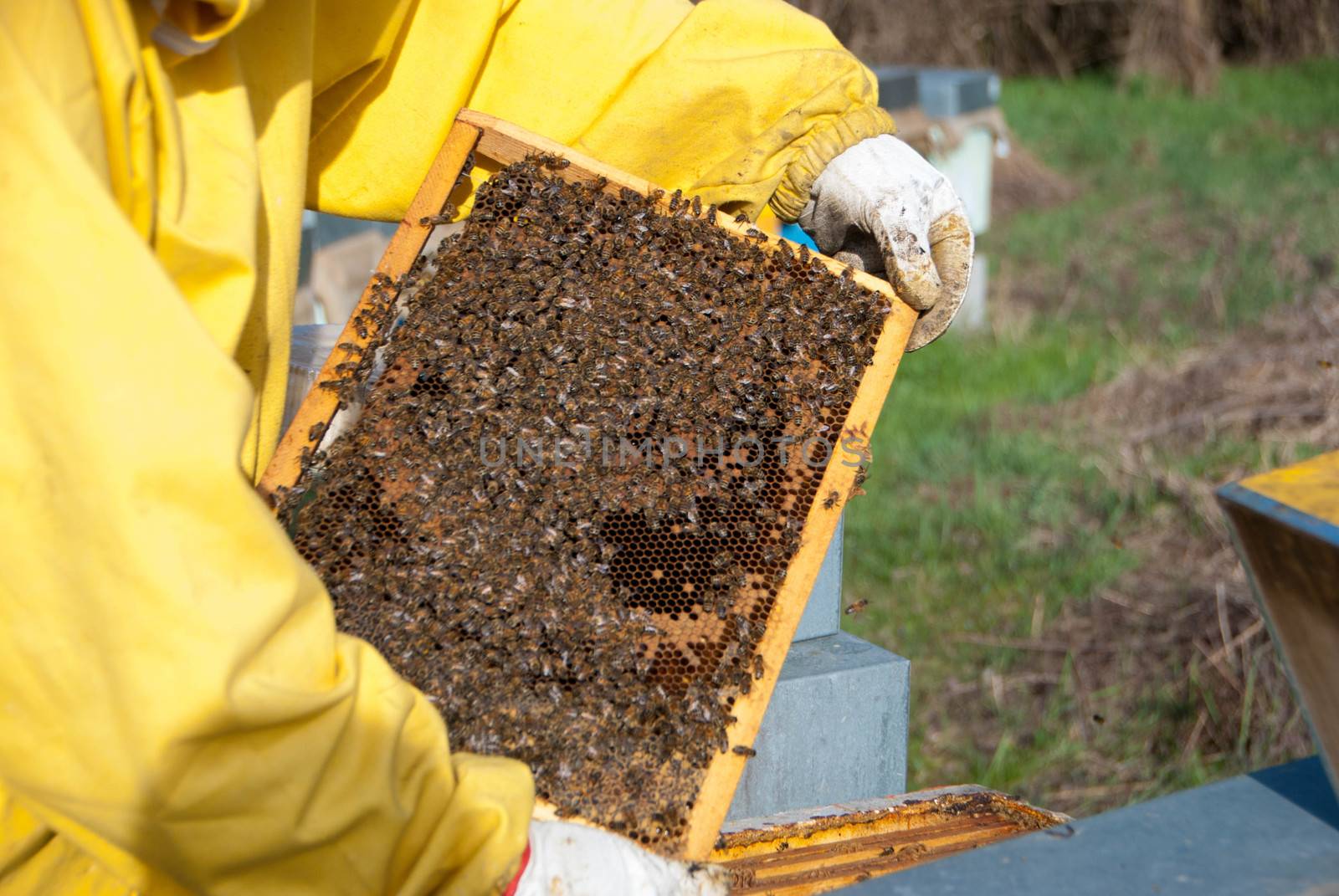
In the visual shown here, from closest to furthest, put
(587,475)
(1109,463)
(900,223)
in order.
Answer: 1. (587,475)
2. (900,223)
3. (1109,463)

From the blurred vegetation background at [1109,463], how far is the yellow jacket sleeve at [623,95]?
2.60 m

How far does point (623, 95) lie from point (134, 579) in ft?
5.13

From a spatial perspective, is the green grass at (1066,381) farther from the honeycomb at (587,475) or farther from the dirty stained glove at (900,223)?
the honeycomb at (587,475)

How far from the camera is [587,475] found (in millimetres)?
2213

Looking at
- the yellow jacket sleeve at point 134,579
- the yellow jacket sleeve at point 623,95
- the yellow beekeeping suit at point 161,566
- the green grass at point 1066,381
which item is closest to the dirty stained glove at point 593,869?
the yellow beekeeping suit at point 161,566

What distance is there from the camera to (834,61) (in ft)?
8.21

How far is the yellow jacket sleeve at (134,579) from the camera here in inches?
52.9

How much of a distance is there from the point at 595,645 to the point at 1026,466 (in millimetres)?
4590

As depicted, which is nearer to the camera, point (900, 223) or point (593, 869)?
point (593, 869)

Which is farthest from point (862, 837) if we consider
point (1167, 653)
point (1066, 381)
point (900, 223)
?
point (1066, 381)

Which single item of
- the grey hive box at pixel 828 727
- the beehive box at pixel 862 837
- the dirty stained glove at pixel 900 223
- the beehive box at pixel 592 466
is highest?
the dirty stained glove at pixel 900 223

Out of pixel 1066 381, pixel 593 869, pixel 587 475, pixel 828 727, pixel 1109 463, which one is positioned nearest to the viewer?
pixel 593 869

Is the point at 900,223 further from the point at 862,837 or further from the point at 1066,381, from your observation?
the point at 1066,381

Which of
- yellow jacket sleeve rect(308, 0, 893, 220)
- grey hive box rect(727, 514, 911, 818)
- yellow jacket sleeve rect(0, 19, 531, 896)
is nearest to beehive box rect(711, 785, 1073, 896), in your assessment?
grey hive box rect(727, 514, 911, 818)
